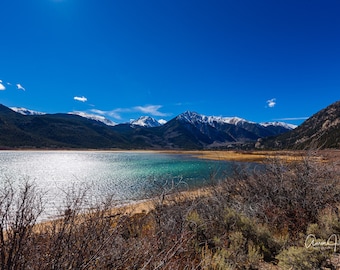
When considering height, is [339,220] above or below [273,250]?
Answer: above

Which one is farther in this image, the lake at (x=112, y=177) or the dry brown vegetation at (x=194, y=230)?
the lake at (x=112, y=177)

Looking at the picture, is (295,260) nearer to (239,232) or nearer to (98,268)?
(239,232)

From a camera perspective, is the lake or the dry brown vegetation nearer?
the dry brown vegetation

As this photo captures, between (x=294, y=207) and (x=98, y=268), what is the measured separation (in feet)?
23.8

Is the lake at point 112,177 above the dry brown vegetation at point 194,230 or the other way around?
the other way around

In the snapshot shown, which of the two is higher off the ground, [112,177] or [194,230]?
[194,230]

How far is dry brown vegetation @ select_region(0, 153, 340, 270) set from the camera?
103 inches

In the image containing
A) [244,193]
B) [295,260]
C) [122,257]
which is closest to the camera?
[122,257]

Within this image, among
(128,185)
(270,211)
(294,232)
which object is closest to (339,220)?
(294,232)

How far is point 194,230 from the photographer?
5168mm

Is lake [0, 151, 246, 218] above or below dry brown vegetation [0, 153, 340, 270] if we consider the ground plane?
below

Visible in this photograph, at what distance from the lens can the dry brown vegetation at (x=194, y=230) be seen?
8.61 feet

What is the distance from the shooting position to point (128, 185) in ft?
87.5

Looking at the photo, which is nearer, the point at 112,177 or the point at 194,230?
the point at 194,230
